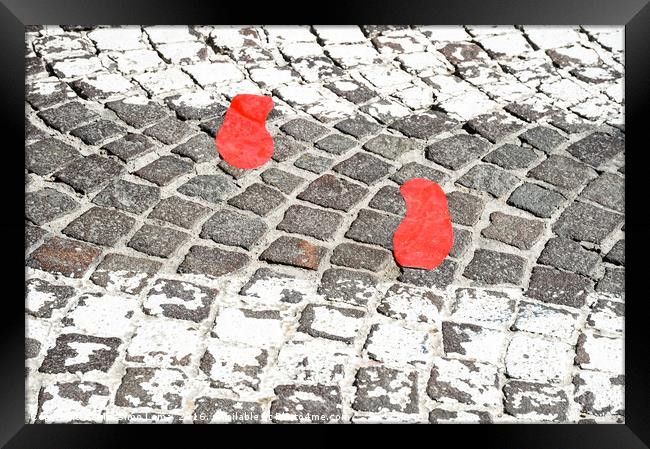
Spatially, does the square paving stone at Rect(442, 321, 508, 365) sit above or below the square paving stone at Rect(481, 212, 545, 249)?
below

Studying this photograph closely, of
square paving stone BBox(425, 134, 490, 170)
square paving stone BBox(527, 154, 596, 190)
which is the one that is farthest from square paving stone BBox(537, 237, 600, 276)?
square paving stone BBox(425, 134, 490, 170)

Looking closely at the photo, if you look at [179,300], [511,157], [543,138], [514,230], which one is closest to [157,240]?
[179,300]

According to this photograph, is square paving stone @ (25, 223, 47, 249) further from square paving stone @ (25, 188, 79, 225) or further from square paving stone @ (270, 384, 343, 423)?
square paving stone @ (270, 384, 343, 423)

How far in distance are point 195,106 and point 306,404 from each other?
86.8 inches

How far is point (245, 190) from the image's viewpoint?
135 inches

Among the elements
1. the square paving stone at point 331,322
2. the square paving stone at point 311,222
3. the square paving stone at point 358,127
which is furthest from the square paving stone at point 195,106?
the square paving stone at point 331,322

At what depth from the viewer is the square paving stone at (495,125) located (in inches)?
154

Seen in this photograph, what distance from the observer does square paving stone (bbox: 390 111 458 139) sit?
3.90 m

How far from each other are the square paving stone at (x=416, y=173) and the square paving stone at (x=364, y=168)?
0.06 metres

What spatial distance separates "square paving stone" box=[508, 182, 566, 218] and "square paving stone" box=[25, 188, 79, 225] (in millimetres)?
2076

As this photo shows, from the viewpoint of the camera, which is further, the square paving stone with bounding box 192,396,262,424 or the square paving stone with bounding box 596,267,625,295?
the square paving stone with bounding box 596,267,625,295

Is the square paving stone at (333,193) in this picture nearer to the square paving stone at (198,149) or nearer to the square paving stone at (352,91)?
the square paving stone at (198,149)

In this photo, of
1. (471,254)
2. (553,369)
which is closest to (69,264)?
(471,254)

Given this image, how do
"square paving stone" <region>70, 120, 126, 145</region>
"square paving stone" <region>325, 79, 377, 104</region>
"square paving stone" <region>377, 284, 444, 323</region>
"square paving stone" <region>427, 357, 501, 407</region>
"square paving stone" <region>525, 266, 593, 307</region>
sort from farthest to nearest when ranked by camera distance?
"square paving stone" <region>325, 79, 377, 104</region> < "square paving stone" <region>70, 120, 126, 145</region> < "square paving stone" <region>525, 266, 593, 307</region> < "square paving stone" <region>377, 284, 444, 323</region> < "square paving stone" <region>427, 357, 501, 407</region>
